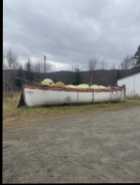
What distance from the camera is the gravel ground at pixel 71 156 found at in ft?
9.12

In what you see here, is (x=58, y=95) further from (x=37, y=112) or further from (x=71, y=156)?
(x=71, y=156)

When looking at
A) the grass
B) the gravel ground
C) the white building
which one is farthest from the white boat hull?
the white building

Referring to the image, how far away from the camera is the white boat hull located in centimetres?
1147

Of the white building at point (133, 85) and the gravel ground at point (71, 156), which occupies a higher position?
the white building at point (133, 85)

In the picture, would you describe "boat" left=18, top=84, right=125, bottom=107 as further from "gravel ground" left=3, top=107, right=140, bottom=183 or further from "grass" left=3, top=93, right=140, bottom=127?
"gravel ground" left=3, top=107, right=140, bottom=183

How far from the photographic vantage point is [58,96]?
39.8ft

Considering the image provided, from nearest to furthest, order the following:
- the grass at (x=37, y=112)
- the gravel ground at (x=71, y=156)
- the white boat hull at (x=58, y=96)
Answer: the gravel ground at (x=71, y=156) < the grass at (x=37, y=112) < the white boat hull at (x=58, y=96)

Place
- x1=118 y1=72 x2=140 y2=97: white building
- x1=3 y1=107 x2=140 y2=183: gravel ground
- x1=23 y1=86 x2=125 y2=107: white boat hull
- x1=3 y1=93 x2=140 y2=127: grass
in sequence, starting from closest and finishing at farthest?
x1=3 y1=107 x2=140 y2=183: gravel ground → x1=3 y1=93 x2=140 y2=127: grass → x1=23 y1=86 x2=125 y2=107: white boat hull → x1=118 y1=72 x2=140 y2=97: white building

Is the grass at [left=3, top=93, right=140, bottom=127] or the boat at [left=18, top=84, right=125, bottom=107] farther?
the boat at [left=18, top=84, right=125, bottom=107]

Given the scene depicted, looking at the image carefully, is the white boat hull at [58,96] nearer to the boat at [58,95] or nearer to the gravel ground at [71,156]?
the boat at [58,95]

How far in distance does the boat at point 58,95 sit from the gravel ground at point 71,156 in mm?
5909

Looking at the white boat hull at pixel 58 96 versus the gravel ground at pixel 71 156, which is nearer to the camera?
the gravel ground at pixel 71 156

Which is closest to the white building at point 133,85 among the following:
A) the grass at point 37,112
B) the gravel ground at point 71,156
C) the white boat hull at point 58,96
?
the white boat hull at point 58,96

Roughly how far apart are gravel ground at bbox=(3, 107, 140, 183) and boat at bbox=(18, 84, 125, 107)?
19.4 ft
